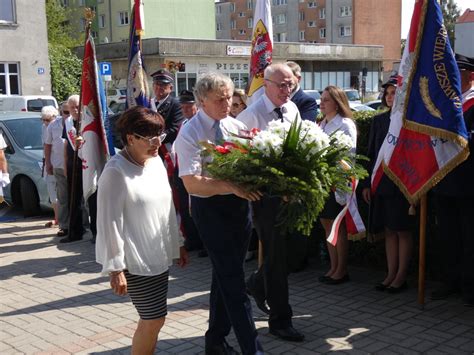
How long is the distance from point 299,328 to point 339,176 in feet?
5.54

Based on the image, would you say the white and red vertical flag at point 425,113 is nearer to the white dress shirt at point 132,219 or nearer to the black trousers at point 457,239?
the black trousers at point 457,239

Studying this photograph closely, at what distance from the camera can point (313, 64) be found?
55.3 meters

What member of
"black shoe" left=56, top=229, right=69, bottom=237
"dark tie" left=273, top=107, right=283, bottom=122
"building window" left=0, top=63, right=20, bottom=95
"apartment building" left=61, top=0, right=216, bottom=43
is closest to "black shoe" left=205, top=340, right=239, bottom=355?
"dark tie" left=273, top=107, right=283, bottom=122

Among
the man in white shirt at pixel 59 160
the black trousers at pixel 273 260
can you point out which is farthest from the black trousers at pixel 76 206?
the black trousers at pixel 273 260

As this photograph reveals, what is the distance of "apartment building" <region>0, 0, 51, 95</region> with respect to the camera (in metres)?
35.4

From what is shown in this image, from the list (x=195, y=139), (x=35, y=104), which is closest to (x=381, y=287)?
(x=195, y=139)

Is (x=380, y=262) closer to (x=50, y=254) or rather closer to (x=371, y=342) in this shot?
(x=371, y=342)

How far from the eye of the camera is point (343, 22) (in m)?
82.8

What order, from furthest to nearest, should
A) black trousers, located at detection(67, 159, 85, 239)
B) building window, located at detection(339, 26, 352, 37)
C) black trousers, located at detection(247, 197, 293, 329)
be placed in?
1. building window, located at detection(339, 26, 352, 37)
2. black trousers, located at detection(67, 159, 85, 239)
3. black trousers, located at detection(247, 197, 293, 329)

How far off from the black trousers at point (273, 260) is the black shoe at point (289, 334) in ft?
0.11

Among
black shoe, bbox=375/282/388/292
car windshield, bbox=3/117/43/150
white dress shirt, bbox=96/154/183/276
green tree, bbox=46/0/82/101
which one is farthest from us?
green tree, bbox=46/0/82/101

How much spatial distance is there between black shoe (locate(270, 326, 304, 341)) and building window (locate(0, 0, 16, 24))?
34.4 metres

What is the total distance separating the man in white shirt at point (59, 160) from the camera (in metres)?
9.74

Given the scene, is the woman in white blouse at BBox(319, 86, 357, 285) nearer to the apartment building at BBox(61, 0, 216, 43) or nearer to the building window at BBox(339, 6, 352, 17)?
the apartment building at BBox(61, 0, 216, 43)
